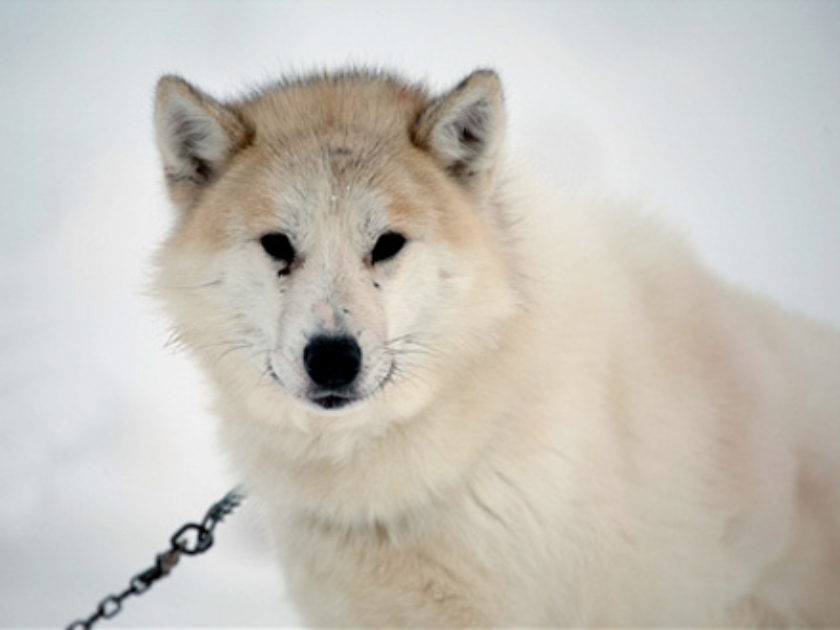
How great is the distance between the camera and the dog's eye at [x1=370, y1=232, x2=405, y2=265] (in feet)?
10.4

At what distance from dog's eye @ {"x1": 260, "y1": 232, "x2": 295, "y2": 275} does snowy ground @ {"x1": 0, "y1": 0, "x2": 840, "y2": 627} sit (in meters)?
1.66

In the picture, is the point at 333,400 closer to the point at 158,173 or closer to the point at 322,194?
the point at 322,194

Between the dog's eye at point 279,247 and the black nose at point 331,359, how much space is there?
→ 369 mm

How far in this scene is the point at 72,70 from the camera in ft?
28.1

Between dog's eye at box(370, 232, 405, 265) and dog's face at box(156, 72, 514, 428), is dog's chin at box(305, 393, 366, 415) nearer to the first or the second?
dog's face at box(156, 72, 514, 428)

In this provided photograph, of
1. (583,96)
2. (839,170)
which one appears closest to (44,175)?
(583,96)

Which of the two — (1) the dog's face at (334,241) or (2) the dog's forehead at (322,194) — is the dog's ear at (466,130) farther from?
(2) the dog's forehead at (322,194)

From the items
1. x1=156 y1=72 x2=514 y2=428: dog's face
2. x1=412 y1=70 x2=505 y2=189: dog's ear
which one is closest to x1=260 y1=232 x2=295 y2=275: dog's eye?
x1=156 y1=72 x2=514 y2=428: dog's face

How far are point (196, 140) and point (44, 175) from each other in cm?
477

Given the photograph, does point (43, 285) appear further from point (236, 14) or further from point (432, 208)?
point (432, 208)

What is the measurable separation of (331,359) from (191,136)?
1096 millimetres

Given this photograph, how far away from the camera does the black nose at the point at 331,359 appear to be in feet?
9.53

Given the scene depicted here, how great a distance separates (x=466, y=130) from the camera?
3385mm

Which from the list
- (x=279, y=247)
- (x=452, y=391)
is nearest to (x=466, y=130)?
(x=279, y=247)
